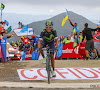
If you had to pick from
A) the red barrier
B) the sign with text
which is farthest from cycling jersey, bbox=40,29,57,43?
the sign with text

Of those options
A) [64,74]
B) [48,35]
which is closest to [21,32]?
[64,74]

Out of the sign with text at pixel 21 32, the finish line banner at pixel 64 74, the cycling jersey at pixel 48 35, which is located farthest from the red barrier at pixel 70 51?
the cycling jersey at pixel 48 35

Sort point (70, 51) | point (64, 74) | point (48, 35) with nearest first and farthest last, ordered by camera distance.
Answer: point (48, 35)
point (64, 74)
point (70, 51)

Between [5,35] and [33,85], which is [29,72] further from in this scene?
[5,35]

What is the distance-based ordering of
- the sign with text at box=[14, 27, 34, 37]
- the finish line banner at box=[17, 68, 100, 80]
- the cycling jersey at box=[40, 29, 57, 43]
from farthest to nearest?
the sign with text at box=[14, 27, 34, 37] < the finish line banner at box=[17, 68, 100, 80] < the cycling jersey at box=[40, 29, 57, 43]

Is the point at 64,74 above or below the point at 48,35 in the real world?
below

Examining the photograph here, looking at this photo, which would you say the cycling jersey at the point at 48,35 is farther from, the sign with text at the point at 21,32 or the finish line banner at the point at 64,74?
the sign with text at the point at 21,32

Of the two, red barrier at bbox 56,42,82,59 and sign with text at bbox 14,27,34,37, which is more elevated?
sign with text at bbox 14,27,34,37

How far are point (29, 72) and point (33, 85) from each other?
2.16m

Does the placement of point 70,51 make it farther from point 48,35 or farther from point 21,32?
point 48,35

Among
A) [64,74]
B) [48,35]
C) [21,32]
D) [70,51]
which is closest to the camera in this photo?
[48,35]

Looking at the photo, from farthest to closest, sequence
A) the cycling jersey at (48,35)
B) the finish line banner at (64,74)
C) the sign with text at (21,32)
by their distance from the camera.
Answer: the sign with text at (21,32) → the finish line banner at (64,74) → the cycling jersey at (48,35)

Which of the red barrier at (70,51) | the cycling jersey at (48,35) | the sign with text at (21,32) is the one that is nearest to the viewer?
the cycling jersey at (48,35)

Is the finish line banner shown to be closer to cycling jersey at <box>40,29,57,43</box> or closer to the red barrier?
cycling jersey at <box>40,29,57,43</box>
